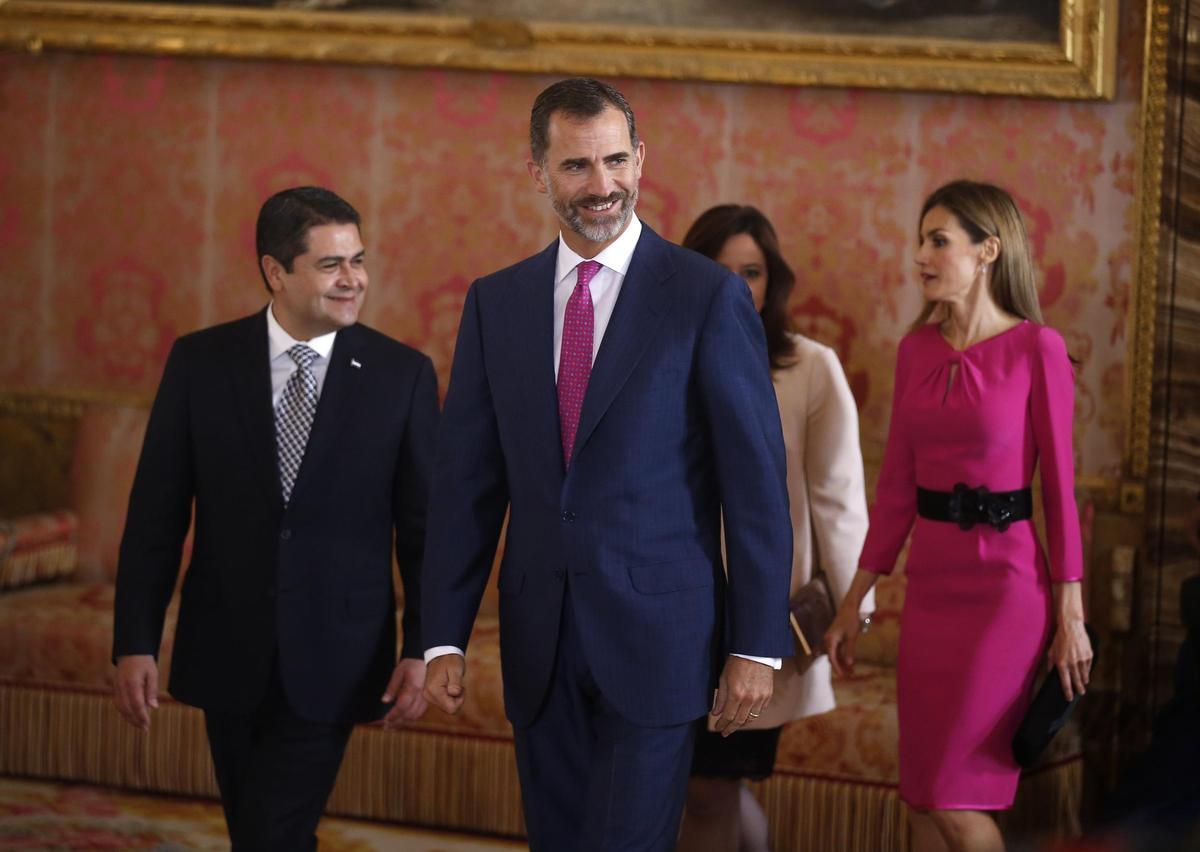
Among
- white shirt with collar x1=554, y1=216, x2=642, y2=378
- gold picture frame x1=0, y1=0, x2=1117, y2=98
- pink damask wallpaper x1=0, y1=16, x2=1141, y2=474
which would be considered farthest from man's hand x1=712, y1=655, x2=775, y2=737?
gold picture frame x1=0, y1=0, x2=1117, y2=98

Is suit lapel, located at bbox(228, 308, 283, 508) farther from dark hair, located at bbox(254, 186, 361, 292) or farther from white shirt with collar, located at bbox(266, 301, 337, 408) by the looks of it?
dark hair, located at bbox(254, 186, 361, 292)

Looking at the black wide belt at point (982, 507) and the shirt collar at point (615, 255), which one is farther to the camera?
the black wide belt at point (982, 507)

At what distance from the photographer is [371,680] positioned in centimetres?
286

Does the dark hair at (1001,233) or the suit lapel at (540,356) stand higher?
the dark hair at (1001,233)

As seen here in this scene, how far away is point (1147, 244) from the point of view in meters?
4.56

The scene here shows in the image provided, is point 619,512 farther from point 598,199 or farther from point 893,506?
point 893,506

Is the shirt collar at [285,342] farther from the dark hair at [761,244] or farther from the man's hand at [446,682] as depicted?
the dark hair at [761,244]

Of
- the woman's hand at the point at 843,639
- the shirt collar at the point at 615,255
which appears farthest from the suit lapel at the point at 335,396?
the woman's hand at the point at 843,639

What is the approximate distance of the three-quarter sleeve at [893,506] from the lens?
10.8 feet

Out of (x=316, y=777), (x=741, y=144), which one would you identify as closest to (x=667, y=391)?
(x=316, y=777)

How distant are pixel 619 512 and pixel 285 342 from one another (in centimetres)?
99

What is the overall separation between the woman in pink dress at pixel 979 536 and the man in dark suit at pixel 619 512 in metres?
0.93

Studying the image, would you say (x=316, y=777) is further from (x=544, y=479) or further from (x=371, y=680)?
(x=544, y=479)

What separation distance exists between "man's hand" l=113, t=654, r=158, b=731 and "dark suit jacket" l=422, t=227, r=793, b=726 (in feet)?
2.46
